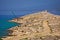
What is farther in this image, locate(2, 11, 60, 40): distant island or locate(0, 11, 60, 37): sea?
locate(0, 11, 60, 37): sea

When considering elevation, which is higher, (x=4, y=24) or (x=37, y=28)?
(x=4, y=24)

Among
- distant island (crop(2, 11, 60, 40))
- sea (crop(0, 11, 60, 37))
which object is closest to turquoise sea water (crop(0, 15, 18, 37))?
sea (crop(0, 11, 60, 37))

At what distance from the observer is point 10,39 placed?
4297 mm

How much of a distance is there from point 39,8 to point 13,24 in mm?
933

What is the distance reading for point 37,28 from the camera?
4.40 m

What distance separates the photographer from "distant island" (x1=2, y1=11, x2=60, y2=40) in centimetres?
424

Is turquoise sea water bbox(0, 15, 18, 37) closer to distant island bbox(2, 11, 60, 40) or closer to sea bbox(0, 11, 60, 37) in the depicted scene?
sea bbox(0, 11, 60, 37)

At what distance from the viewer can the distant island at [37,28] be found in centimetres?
424

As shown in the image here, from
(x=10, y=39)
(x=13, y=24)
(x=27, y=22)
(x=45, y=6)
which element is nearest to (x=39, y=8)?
(x=45, y=6)

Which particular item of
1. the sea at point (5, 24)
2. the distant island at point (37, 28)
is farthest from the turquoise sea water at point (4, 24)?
the distant island at point (37, 28)

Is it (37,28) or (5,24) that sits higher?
(5,24)

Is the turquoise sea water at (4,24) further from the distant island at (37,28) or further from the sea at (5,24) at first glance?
the distant island at (37,28)

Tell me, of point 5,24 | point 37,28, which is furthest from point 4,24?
point 37,28

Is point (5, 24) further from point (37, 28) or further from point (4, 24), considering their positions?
point (37, 28)
